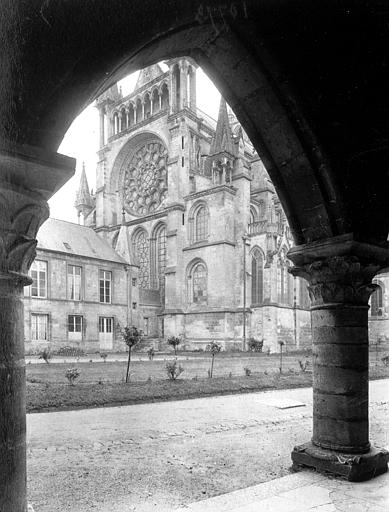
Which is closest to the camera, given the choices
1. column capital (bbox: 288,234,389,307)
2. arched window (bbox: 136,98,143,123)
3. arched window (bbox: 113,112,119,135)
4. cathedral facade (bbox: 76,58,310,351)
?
column capital (bbox: 288,234,389,307)

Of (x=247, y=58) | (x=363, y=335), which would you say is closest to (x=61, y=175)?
(x=247, y=58)

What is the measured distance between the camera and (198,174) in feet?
108

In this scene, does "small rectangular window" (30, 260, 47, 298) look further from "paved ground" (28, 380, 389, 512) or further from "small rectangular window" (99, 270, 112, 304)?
"paved ground" (28, 380, 389, 512)

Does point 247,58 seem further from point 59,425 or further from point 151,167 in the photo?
point 151,167

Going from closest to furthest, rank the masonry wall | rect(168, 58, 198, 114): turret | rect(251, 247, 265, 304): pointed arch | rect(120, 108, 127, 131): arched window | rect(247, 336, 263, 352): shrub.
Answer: the masonry wall < rect(247, 336, 263, 352): shrub < rect(251, 247, 265, 304): pointed arch < rect(168, 58, 198, 114): turret < rect(120, 108, 127, 131): arched window

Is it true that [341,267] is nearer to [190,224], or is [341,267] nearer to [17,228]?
[17,228]

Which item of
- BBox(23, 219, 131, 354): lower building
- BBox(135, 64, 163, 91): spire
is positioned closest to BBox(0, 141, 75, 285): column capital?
BBox(23, 219, 131, 354): lower building

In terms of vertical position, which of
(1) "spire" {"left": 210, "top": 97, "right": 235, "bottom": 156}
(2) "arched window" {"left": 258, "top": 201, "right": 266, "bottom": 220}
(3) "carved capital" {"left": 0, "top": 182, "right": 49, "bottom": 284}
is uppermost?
(1) "spire" {"left": 210, "top": 97, "right": 235, "bottom": 156}

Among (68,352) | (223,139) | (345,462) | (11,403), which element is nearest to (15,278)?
(11,403)

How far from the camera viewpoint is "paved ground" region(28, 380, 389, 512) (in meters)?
3.91

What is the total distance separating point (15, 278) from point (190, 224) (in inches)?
1181

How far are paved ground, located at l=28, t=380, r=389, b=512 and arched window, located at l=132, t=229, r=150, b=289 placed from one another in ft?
88.7

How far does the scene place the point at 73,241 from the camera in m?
28.3

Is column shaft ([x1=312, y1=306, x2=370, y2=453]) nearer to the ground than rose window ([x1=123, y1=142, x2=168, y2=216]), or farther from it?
nearer to the ground
